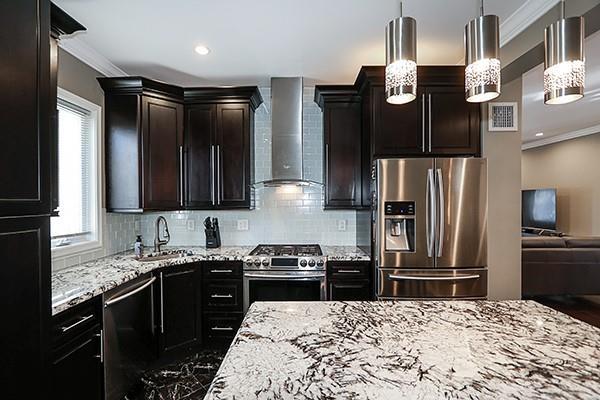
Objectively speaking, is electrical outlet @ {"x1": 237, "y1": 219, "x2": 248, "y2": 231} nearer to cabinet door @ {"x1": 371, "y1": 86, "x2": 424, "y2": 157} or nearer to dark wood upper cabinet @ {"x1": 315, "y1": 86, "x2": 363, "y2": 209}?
dark wood upper cabinet @ {"x1": 315, "y1": 86, "x2": 363, "y2": 209}

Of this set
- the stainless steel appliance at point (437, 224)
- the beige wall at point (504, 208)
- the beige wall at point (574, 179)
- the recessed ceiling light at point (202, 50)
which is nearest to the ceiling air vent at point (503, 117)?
the beige wall at point (504, 208)

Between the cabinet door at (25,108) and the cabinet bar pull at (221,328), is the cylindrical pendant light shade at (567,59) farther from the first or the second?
the cabinet bar pull at (221,328)

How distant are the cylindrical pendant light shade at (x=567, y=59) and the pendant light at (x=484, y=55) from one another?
8.5 inches

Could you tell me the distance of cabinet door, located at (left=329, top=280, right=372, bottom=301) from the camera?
3021 millimetres

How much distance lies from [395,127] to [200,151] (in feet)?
6.38

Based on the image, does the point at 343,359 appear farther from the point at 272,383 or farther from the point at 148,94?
the point at 148,94

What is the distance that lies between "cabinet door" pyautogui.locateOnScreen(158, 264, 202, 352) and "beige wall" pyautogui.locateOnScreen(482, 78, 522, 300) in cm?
263

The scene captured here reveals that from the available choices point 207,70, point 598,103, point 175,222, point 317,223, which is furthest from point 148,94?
point 598,103

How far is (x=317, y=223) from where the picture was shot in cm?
379

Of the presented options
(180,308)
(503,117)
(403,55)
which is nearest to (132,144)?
(180,308)

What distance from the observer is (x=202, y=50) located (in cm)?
281

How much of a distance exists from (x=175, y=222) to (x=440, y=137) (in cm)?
289

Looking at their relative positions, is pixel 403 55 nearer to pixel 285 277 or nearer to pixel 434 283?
pixel 434 283

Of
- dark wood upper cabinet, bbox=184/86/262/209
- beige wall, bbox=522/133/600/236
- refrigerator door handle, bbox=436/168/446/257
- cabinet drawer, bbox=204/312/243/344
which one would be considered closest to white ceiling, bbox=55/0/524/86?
dark wood upper cabinet, bbox=184/86/262/209
